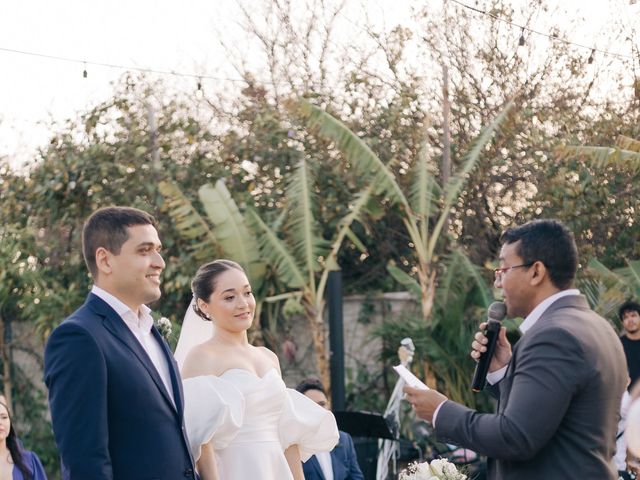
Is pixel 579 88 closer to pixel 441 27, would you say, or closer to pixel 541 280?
pixel 441 27

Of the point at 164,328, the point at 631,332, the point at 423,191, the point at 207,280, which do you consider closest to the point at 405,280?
the point at 423,191

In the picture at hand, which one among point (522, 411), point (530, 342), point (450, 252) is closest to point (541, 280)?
point (530, 342)

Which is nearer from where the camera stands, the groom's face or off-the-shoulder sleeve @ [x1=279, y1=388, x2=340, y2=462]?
the groom's face

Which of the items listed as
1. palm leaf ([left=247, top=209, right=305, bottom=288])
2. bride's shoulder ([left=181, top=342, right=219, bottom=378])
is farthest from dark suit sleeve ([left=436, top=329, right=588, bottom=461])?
palm leaf ([left=247, top=209, right=305, bottom=288])

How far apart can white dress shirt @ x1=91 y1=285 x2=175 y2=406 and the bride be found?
0.81 m

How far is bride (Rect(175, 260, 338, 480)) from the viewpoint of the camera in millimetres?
5309

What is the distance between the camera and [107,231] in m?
4.23

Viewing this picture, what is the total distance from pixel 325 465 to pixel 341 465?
0.17 m

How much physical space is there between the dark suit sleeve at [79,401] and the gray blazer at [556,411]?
1.30 meters

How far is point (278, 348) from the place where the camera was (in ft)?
45.8

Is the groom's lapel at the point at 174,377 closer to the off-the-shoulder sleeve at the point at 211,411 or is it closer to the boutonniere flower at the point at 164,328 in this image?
the off-the-shoulder sleeve at the point at 211,411

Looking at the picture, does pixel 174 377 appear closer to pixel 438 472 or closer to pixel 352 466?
pixel 438 472

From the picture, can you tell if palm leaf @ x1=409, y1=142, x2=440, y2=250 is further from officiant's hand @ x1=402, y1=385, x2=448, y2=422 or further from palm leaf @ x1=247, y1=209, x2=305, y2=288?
officiant's hand @ x1=402, y1=385, x2=448, y2=422

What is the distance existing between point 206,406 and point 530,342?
1.87 m
